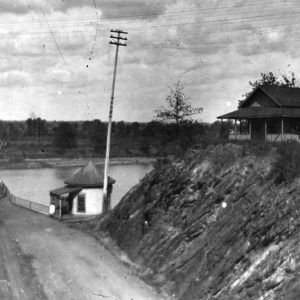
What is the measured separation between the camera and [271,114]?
3641 centimetres

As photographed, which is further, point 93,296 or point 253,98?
point 253,98

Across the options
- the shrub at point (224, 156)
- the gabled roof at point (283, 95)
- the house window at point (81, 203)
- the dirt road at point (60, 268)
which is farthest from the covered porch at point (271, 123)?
the dirt road at point (60, 268)

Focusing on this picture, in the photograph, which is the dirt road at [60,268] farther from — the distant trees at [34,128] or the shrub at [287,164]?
the distant trees at [34,128]

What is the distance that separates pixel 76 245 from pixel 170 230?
277 inches

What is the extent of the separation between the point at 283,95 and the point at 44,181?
4674 cm

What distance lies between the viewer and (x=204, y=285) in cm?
1997

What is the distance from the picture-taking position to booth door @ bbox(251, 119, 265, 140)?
40069 millimetres

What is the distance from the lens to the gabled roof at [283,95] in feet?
126

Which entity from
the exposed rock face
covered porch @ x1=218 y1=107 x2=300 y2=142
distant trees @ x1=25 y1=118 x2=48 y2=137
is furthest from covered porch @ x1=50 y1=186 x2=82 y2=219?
distant trees @ x1=25 y1=118 x2=48 y2=137

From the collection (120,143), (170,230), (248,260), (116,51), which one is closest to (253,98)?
(116,51)

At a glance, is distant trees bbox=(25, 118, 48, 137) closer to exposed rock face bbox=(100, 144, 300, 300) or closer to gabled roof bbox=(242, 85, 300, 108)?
gabled roof bbox=(242, 85, 300, 108)

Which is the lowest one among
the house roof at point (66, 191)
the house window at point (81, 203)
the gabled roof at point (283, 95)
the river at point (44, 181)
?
the river at point (44, 181)

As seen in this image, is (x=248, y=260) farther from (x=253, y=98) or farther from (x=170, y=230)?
(x=253, y=98)

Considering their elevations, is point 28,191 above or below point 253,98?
below
